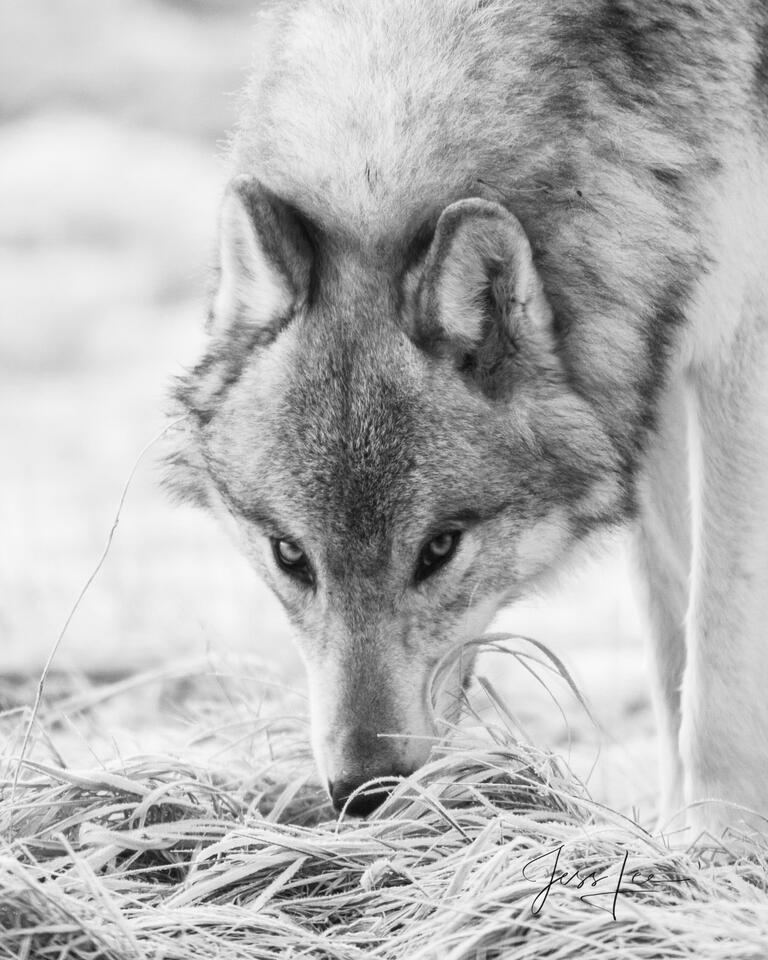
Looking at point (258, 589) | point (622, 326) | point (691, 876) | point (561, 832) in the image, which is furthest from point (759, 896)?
point (258, 589)

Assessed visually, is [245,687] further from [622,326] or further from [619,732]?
[622,326]

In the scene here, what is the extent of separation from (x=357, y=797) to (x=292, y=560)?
2.49 ft

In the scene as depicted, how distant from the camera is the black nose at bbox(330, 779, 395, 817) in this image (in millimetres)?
3592

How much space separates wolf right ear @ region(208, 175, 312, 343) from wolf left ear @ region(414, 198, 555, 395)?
40cm

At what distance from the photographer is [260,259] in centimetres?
383

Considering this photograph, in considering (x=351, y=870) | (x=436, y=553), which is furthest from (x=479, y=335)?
(x=351, y=870)

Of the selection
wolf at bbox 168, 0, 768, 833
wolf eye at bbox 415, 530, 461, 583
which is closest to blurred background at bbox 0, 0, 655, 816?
wolf at bbox 168, 0, 768, 833

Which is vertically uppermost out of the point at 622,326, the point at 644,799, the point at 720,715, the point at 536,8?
the point at 536,8

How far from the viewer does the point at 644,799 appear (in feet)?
16.5

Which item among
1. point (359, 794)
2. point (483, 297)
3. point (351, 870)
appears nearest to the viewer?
point (351, 870)

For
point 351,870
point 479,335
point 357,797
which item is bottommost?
point 357,797

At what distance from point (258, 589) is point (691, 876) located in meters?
5.36

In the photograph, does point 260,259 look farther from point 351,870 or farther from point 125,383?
point 125,383
